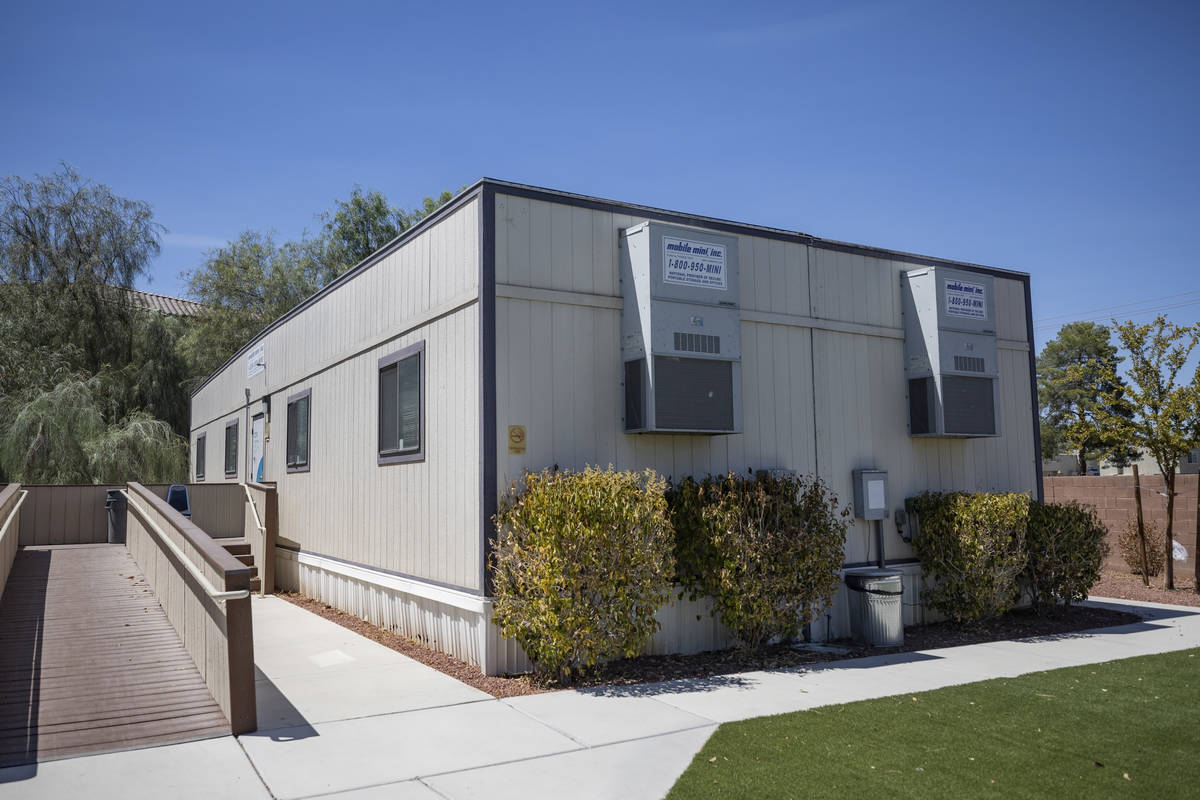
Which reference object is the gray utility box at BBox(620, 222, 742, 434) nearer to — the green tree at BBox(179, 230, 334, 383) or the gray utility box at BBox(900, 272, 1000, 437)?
the gray utility box at BBox(900, 272, 1000, 437)

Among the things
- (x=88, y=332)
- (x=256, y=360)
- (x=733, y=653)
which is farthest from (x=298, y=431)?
(x=88, y=332)

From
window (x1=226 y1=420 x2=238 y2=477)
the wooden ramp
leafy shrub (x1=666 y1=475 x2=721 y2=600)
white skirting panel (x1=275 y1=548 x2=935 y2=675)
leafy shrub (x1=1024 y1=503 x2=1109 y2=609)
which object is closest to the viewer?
the wooden ramp

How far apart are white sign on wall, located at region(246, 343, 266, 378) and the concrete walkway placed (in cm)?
768

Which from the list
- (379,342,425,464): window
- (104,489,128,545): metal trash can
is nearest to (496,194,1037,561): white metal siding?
(379,342,425,464): window

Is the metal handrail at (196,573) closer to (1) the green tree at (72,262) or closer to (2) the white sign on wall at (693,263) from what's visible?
(2) the white sign on wall at (693,263)

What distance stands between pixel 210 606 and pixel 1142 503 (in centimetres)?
1333

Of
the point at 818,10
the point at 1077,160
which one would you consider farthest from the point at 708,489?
the point at 1077,160

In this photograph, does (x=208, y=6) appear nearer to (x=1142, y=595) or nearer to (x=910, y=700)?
(x=910, y=700)

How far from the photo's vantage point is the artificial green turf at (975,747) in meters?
4.25

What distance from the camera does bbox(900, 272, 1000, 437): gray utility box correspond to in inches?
383

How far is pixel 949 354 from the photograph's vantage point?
9750 millimetres

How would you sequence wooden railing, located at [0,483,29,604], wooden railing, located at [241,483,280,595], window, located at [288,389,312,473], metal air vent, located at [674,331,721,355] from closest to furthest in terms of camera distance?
1. metal air vent, located at [674,331,721,355]
2. wooden railing, located at [0,483,29,604]
3. window, located at [288,389,312,473]
4. wooden railing, located at [241,483,280,595]

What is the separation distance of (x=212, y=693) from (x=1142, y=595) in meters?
11.6

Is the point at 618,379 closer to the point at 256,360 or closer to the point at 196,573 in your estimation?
the point at 196,573
